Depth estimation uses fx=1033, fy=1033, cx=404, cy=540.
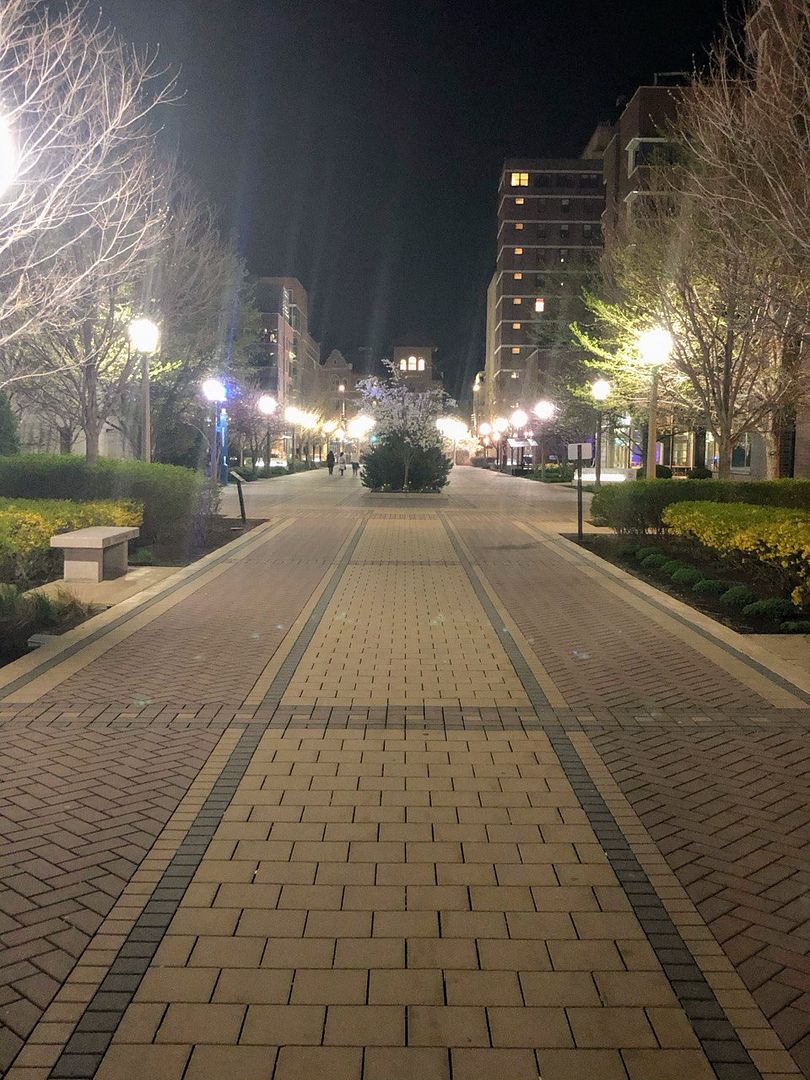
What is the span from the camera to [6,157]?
10.6 m

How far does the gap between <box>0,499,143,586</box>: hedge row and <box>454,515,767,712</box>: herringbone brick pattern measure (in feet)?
19.2

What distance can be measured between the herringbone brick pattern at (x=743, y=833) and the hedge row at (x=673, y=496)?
39.6ft

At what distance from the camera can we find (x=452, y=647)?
31.3 ft

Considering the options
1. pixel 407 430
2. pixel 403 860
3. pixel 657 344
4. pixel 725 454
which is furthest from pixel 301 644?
pixel 407 430

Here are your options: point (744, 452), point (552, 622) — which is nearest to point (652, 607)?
point (552, 622)

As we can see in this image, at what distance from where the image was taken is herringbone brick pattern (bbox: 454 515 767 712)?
7.73 metres

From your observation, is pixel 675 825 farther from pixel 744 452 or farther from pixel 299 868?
pixel 744 452

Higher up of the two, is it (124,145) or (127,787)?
(124,145)

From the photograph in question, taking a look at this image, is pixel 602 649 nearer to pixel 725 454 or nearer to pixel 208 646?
pixel 208 646

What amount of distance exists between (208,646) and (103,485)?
29.5 feet

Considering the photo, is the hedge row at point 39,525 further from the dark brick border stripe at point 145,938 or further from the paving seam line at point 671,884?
the paving seam line at point 671,884

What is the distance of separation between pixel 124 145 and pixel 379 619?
1599cm

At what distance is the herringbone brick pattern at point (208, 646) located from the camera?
771 centimetres

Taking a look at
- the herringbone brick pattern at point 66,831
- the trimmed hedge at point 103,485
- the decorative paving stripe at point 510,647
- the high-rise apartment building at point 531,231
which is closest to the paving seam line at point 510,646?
the decorative paving stripe at point 510,647
